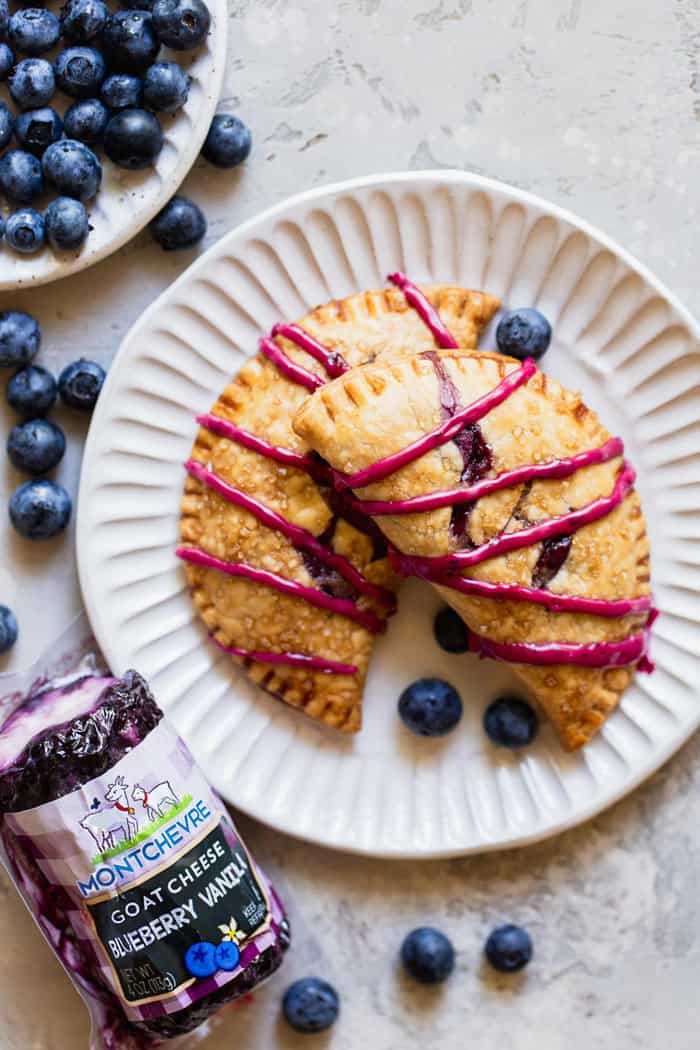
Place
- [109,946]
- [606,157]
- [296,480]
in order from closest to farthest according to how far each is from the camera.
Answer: [109,946]
[296,480]
[606,157]

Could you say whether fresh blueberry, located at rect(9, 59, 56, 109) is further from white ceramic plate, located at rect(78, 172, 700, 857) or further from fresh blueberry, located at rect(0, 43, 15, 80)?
white ceramic plate, located at rect(78, 172, 700, 857)

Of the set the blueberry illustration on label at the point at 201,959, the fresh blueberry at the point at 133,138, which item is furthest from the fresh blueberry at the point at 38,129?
the blueberry illustration on label at the point at 201,959

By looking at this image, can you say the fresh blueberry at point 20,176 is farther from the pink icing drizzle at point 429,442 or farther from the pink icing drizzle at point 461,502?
the pink icing drizzle at point 429,442

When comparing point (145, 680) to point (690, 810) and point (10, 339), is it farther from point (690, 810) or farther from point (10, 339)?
point (690, 810)

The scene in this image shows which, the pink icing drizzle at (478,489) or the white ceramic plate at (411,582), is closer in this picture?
the pink icing drizzle at (478,489)

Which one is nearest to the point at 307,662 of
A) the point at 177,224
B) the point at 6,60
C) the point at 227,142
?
the point at 177,224

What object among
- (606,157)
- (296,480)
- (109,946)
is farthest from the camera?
(606,157)

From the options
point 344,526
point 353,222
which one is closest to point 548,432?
point 344,526
